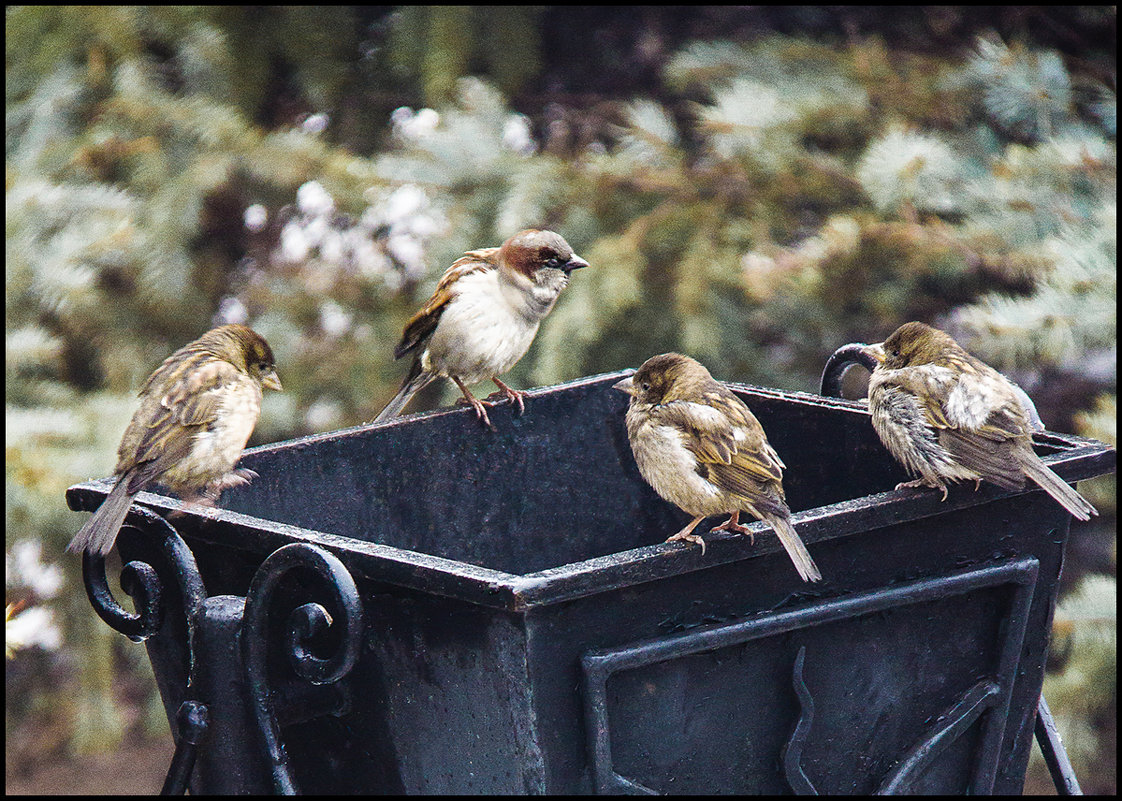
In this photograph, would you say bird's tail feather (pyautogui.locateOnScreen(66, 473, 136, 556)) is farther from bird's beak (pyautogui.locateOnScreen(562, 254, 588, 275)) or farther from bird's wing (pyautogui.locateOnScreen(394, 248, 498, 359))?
bird's beak (pyautogui.locateOnScreen(562, 254, 588, 275))

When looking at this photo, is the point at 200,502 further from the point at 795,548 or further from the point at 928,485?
the point at 928,485

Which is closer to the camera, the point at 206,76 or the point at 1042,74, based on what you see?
the point at 1042,74

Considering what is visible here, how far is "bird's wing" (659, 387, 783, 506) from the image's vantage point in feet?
5.69

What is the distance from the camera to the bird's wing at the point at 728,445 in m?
1.73

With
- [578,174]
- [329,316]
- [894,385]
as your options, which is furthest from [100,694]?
[894,385]

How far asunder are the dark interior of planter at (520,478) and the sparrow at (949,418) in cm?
18

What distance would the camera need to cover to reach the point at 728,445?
1818 mm

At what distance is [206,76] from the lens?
371cm

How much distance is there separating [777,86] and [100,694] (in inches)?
97.3

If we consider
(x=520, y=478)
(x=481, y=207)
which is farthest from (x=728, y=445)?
(x=481, y=207)

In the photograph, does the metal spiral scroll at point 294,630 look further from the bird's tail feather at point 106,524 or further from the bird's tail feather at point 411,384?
the bird's tail feather at point 411,384

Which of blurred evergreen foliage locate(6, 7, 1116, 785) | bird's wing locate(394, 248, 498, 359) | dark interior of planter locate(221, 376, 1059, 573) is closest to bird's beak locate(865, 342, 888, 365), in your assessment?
dark interior of planter locate(221, 376, 1059, 573)

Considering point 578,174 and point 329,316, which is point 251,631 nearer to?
point 578,174

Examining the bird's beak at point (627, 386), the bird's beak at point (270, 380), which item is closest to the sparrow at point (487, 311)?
the bird's beak at point (270, 380)
